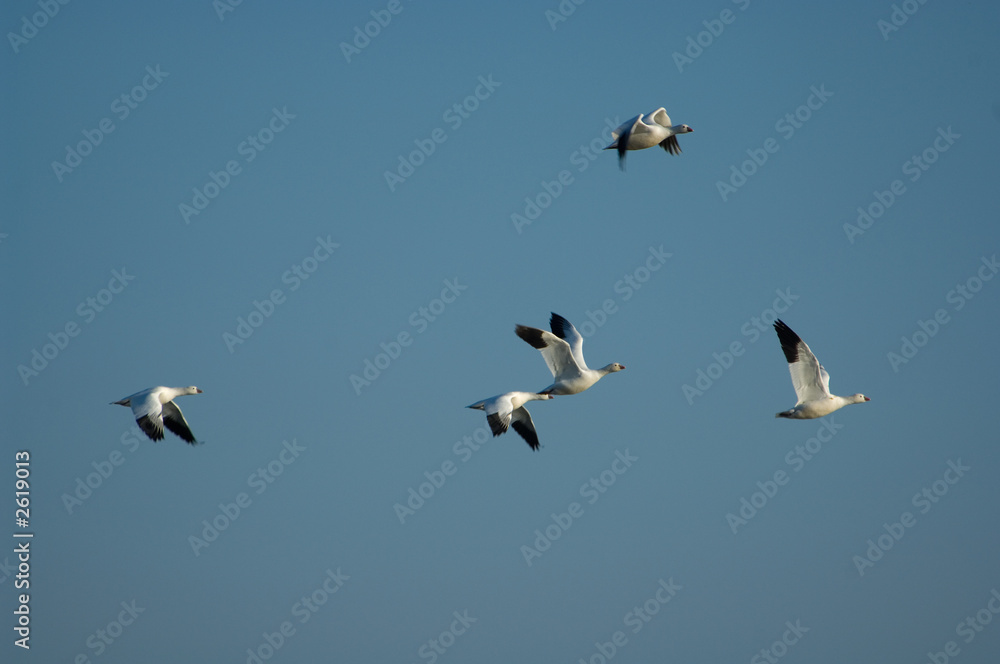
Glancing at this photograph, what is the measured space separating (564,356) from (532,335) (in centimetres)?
84

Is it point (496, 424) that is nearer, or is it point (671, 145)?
point (496, 424)

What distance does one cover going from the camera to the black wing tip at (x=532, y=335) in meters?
32.2

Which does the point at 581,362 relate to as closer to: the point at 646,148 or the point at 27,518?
the point at 646,148

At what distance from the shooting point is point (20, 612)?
2989cm

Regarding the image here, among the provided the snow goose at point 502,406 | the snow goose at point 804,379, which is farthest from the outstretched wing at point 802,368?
the snow goose at point 502,406

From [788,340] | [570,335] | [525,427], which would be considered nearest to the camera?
[788,340]

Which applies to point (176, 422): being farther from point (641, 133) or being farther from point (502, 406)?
point (641, 133)

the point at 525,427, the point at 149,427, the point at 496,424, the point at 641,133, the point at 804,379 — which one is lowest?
the point at 149,427

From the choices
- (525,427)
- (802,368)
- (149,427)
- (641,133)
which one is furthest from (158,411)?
(802,368)

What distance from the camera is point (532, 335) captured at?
3231cm

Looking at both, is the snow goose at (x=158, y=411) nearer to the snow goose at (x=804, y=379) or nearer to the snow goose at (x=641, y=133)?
the snow goose at (x=641, y=133)

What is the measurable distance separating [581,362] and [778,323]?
13.8 ft

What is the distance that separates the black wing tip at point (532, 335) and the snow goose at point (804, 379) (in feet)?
15.7

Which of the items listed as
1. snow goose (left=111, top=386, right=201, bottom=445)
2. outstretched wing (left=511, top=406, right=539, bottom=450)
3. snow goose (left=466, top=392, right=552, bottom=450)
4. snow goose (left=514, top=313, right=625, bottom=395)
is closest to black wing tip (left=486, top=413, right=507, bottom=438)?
snow goose (left=466, top=392, right=552, bottom=450)
